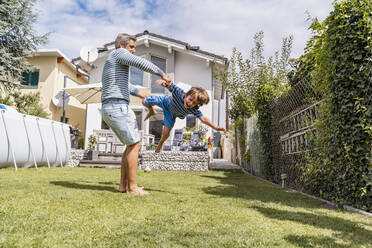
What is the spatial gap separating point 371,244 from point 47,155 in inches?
330

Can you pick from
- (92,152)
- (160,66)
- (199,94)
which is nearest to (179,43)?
(160,66)

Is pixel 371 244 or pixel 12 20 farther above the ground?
pixel 12 20

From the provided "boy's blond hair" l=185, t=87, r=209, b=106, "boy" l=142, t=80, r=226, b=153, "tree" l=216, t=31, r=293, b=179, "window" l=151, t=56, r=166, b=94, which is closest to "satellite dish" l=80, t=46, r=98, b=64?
"window" l=151, t=56, r=166, b=94

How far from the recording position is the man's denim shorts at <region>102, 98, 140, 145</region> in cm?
357

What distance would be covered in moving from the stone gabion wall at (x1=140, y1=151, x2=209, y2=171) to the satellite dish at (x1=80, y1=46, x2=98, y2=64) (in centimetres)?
616

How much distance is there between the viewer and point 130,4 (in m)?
9.45

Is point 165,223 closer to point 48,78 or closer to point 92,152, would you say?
point 92,152

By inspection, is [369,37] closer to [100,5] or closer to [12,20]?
[100,5]

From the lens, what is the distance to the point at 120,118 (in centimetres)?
357

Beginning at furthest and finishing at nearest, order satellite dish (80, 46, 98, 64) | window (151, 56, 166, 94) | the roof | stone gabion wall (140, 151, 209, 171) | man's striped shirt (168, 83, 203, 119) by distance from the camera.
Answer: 1. window (151, 56, 166, 94)
2. satellite dish (80, 46, 98, 64)
3. the roof
4. stone gabion wall (140, 151, 209, 171)
5. man's striped shirt (168, 83, 203, 119)

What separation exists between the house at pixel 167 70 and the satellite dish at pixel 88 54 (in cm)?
41

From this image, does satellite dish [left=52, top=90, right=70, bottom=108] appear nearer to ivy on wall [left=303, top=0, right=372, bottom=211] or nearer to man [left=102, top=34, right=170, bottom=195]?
man [left=102, top=34, right=170, bottom=195]

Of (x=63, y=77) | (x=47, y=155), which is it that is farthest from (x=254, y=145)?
(x=63, y=77)

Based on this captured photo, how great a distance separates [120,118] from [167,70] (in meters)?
10.5
